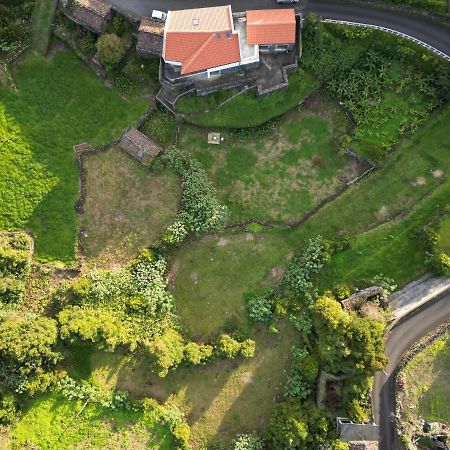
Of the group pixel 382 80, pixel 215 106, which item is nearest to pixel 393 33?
pixel 382 80

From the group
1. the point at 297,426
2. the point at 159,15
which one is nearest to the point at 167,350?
the point at 297,426

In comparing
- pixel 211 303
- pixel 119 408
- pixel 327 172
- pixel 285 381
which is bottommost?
pixel 119 408

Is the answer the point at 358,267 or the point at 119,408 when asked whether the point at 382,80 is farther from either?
the point at 119,408

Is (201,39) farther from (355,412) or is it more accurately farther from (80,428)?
(80,428)

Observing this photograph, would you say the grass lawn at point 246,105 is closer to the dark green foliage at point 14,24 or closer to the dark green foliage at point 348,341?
the dark green foliage at point 14,24

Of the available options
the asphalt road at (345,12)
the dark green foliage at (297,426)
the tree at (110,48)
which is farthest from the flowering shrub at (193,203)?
the dark green foliage at (297,426)
